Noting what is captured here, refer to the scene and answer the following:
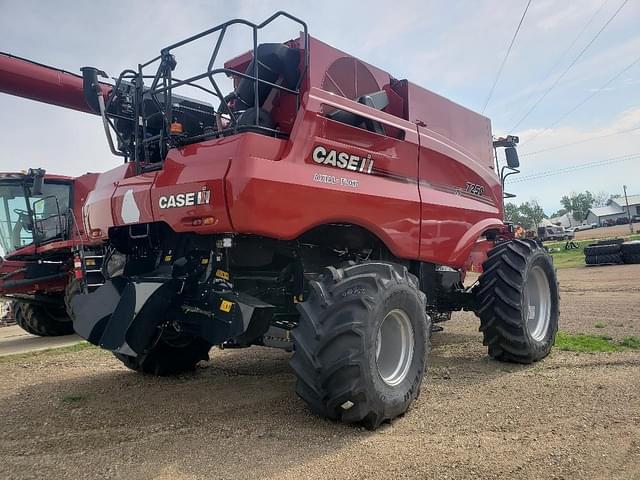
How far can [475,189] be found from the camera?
20.6ft

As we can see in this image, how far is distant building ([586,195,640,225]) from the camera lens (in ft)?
309

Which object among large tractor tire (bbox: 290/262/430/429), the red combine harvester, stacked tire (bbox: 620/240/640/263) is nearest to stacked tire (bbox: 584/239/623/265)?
stacked tire (bbox: 620/240/640/263)

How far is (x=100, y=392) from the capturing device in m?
5.02

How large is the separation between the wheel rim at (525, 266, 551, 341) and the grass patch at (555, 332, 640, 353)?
428 mm

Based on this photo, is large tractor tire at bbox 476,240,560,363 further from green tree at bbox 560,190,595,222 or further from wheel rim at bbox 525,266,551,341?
green tree at bbox 560,190,595,222

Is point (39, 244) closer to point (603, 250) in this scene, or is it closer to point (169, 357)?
point (169, 357)

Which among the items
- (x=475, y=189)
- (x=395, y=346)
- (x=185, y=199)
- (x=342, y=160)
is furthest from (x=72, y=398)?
(x=475, y=189)

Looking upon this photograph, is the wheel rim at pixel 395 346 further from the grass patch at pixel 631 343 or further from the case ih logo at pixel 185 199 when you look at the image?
the grass patch at pixel 631 343

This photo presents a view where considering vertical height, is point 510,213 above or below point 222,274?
above

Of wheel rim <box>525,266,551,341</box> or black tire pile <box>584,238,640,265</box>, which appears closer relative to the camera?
wheel rim <box>525,266,551,341</box>

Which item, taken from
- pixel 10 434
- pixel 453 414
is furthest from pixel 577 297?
→ pixel 10 434

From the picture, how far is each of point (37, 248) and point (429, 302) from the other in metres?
8.49

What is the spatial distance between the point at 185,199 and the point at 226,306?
85 centimetres

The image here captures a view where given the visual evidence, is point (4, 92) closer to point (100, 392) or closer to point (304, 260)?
point (100, 392)
